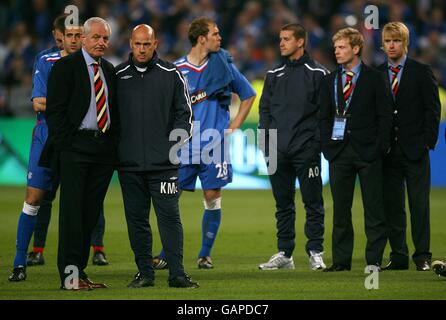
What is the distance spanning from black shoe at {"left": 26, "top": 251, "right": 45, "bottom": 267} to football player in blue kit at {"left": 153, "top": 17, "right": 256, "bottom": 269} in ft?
4.12

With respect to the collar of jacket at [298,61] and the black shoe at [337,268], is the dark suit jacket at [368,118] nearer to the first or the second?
the collar of jacket at [298,61]

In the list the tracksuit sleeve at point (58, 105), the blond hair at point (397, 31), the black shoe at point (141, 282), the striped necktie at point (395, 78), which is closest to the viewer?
the tracksuit sleeve at point (58, 105)

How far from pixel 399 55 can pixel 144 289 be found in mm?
3565

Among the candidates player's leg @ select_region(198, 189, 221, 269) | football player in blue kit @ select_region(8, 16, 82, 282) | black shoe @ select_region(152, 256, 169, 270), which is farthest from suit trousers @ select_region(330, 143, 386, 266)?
football player in blue kit @ select_region(8, 16, 82, 282)

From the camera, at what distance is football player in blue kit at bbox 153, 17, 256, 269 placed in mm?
11391

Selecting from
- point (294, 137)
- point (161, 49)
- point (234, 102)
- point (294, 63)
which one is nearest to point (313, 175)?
point (294, 137)

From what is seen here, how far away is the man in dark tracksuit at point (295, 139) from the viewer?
435 inches

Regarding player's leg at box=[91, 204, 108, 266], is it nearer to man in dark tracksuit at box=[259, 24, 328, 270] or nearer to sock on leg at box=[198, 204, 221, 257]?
sock on leg at box=[198, 204, 221, 257]

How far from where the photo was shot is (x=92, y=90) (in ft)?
30.3

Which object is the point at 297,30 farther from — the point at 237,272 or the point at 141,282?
the point at 141,282

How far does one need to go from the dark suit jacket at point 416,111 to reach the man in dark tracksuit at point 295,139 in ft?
2.79

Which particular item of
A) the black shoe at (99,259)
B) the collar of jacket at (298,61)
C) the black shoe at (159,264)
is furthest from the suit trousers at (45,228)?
the collar of jacket at (298,61)
